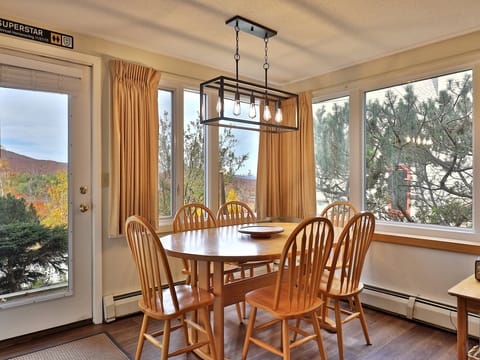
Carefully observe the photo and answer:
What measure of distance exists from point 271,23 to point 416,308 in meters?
2.54

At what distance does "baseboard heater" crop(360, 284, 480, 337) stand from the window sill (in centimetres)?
44

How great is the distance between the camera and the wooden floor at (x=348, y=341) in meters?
2.26

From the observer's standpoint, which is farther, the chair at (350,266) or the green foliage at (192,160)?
the green foliage at (192,160)

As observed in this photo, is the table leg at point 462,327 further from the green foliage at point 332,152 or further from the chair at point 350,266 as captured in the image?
the green foliage at point 332,152

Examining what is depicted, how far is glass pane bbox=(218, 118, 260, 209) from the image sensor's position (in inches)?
145

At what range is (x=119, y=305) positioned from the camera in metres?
2.82

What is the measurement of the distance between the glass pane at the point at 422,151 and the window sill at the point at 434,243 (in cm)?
21

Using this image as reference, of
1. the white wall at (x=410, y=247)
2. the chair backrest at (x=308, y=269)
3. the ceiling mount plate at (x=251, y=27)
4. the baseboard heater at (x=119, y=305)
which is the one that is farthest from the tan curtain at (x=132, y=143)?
the white wall at (x=410, y=247)

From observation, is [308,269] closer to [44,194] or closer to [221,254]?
[221,254]

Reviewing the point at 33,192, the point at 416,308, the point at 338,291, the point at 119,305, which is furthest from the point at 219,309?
the point at 416,308

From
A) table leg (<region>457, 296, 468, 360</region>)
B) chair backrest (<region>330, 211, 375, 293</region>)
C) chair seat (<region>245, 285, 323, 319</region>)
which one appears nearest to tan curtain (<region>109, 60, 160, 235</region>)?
chair seat (<region>245, 285, 323, 319</region>)

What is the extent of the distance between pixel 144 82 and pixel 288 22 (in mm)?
1316

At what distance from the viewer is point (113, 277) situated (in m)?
2.86

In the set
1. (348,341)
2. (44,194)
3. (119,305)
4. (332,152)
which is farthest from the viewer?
(332,152)
